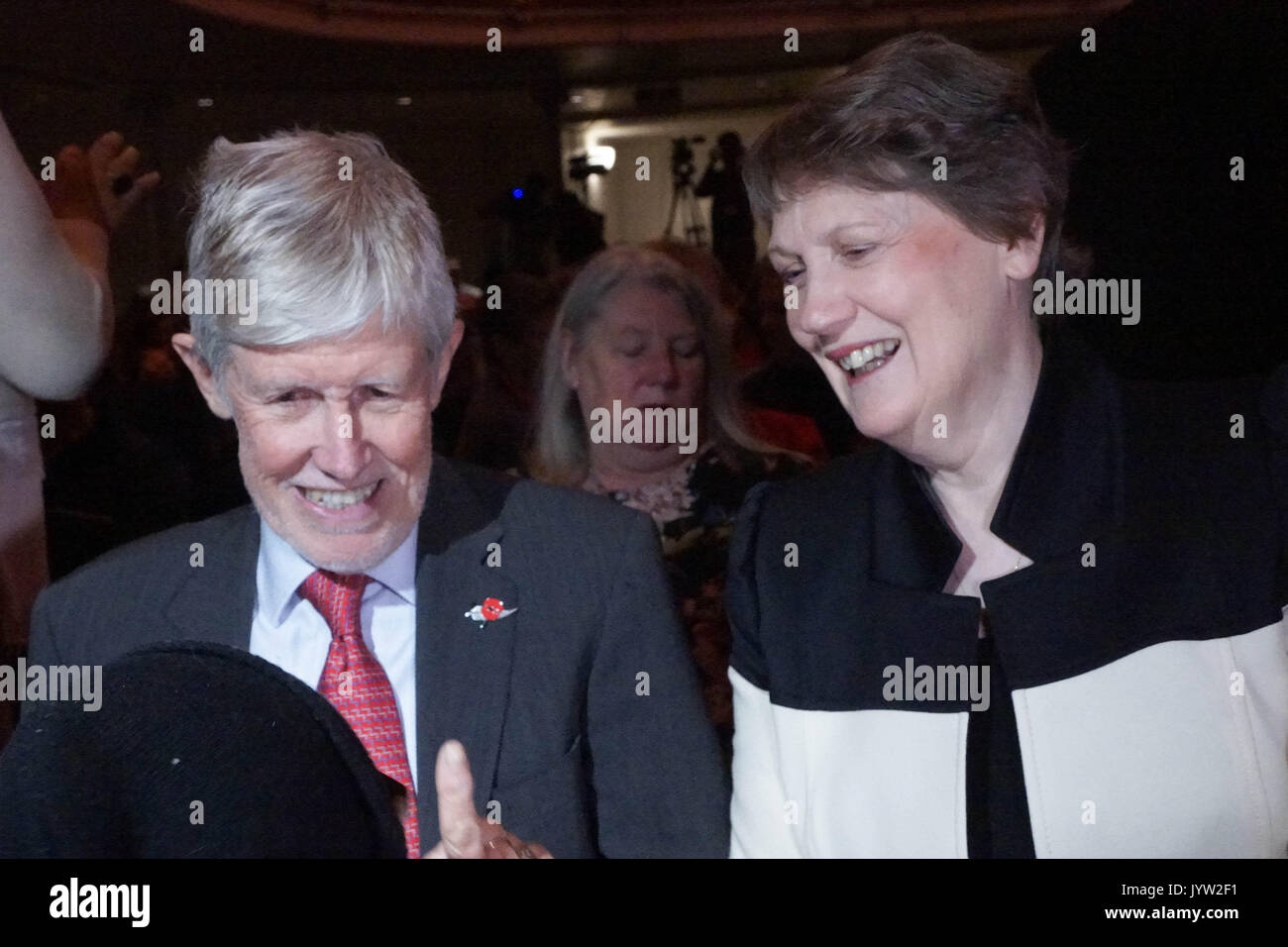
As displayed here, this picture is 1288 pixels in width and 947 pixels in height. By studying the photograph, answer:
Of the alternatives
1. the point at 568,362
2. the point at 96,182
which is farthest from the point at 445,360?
the point at 96,182

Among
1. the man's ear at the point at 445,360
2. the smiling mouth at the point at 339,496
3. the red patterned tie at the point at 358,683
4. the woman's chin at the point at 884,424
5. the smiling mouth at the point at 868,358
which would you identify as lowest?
the red patterned tie at the point at 358,683

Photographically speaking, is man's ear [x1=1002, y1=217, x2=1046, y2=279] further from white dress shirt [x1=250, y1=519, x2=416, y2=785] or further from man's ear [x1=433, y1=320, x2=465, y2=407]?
white dress shirt [x1=250, y1=519, x2=416, y2=785]

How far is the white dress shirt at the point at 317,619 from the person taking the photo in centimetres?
198

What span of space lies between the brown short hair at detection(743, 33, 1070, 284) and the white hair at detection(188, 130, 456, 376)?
1.64ft

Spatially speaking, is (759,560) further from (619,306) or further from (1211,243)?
(1211,243)

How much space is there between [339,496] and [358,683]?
0.26 m

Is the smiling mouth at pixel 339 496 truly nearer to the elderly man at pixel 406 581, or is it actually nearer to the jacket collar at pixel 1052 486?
the elderly man at pixel 406 581

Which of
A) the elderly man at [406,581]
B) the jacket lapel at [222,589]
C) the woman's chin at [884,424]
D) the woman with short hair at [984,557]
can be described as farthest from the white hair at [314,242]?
the woman's chin at [884,424]

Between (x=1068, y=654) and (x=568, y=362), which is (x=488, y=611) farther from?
(x=1068, y=654)

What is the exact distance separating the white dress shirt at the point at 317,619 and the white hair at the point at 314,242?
284 millimetres

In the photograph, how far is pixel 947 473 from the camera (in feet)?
6.23
